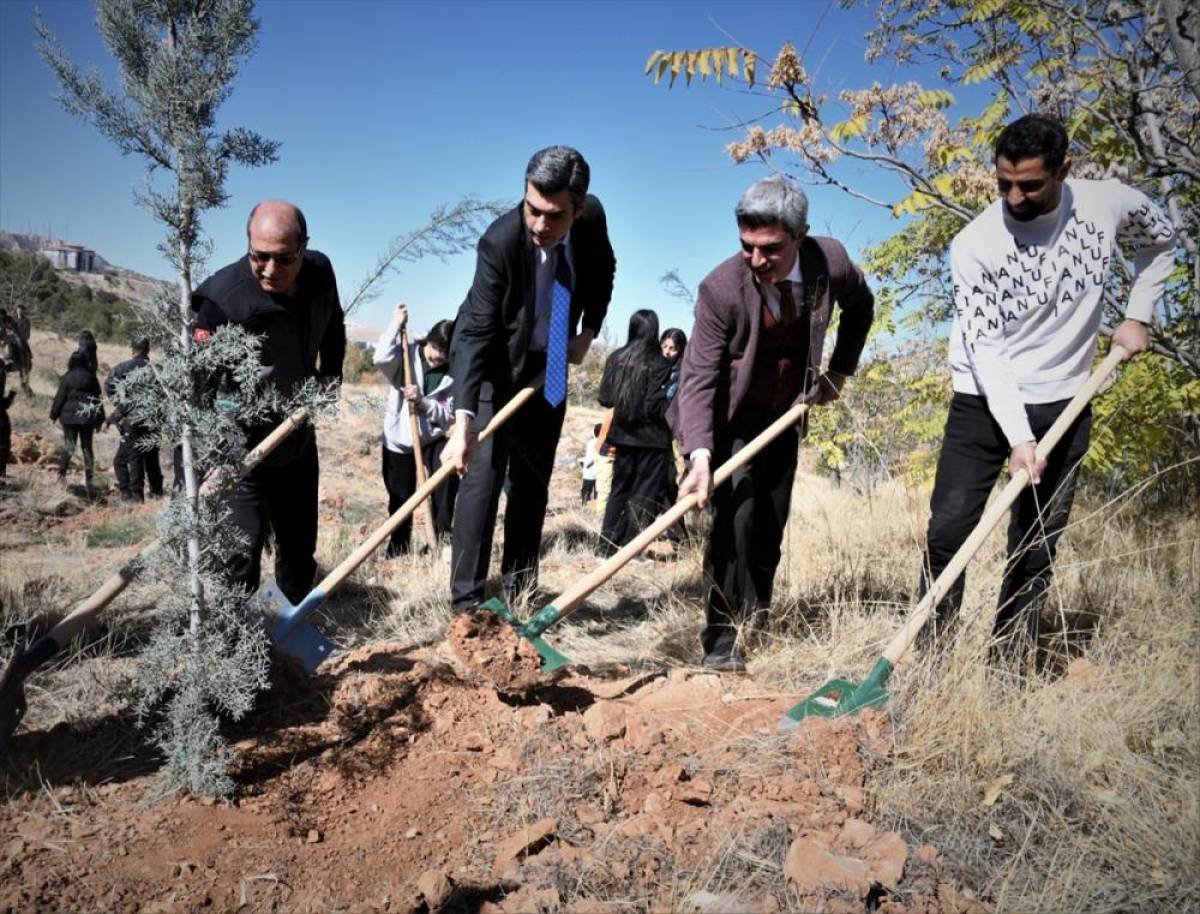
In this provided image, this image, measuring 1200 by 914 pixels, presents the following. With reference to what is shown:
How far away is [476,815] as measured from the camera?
2.50 meters

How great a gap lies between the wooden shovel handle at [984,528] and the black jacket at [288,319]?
7.43ft

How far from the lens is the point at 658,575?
17.7 feet

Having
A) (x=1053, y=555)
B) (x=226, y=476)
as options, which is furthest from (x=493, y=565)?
(x=1053, y=555)

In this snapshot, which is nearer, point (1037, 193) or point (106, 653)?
point (1037, 193)

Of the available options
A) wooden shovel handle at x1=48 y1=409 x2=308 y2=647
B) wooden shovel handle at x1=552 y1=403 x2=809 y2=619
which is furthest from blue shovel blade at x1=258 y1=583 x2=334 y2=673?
wooden shovel handle at x1=552 y1=403 x2=809 y2=619

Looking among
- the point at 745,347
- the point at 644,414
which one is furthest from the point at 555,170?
the point at 644,414

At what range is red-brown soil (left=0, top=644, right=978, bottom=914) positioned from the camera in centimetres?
208

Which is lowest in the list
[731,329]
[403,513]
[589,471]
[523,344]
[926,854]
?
[926,854]

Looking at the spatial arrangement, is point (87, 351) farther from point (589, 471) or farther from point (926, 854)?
point (926, 854)

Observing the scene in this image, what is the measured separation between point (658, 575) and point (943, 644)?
2.49 meters

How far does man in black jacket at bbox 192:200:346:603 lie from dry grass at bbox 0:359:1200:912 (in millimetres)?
403

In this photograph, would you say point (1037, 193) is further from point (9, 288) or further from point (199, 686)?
point (9, 288)

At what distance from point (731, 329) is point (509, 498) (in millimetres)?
1484

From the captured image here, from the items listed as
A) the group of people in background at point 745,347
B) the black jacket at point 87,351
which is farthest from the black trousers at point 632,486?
the black jacket at point 87,351
